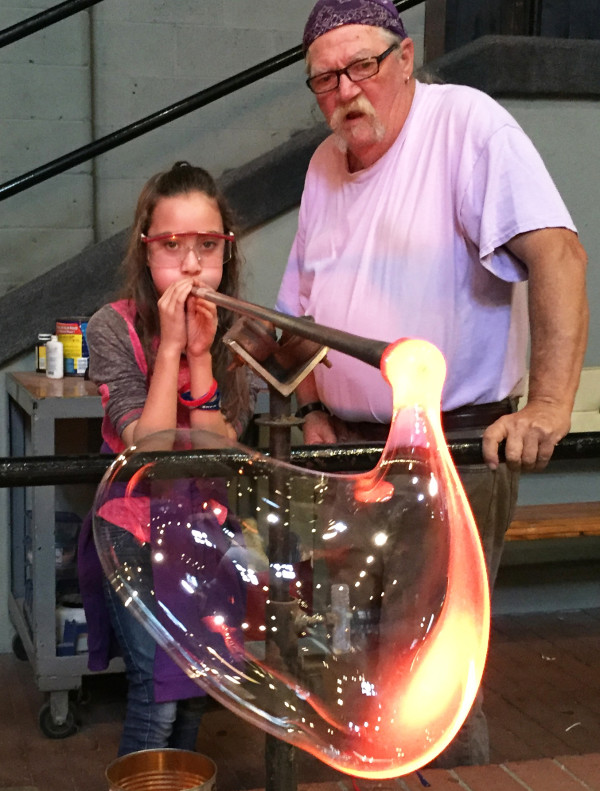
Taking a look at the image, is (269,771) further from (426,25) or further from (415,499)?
(426,25)

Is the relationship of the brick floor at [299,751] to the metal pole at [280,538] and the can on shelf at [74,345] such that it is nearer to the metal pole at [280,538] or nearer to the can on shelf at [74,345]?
the can on shelf at [74,345]

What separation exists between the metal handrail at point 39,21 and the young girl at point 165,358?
4.83 ft

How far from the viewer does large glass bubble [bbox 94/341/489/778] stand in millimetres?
949

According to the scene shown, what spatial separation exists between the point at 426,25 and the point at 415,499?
146 inches

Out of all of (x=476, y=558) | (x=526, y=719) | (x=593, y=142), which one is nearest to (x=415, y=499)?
(x=476, y=558)

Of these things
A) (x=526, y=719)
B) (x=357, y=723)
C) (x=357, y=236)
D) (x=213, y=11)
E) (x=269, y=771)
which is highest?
(x=213, y=11)

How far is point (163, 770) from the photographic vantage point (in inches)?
69.2

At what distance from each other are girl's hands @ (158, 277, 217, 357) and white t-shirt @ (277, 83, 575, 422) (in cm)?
34

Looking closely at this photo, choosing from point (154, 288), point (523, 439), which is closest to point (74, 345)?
point (154, 288)

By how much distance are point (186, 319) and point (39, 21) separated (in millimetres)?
1948

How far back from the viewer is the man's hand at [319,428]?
209 centimetres

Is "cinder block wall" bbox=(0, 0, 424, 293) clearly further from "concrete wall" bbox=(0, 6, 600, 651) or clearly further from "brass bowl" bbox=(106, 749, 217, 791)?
"brass bowl" bbox=(106, 749, 217, 791)

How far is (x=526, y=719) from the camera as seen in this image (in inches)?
120

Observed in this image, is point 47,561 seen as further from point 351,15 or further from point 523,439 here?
point 523,439
